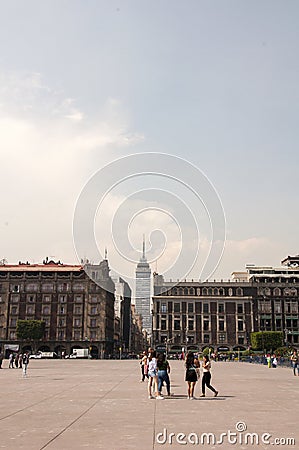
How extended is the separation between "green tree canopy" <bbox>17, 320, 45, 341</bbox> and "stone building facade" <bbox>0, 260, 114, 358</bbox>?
5037 mm

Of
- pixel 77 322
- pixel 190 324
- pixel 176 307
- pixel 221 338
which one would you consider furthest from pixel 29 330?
pixel 221 338

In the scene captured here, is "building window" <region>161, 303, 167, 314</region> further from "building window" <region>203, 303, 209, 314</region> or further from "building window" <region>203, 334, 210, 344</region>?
"building window" <region>203, 334, 210, 344</region>

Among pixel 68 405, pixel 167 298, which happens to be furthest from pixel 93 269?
pixel 68 405

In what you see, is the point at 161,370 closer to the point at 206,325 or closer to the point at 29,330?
the point at 29,330

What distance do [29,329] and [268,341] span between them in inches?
1920

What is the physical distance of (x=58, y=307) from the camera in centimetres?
11162

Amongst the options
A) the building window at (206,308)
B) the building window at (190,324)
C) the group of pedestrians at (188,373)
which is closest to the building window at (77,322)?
the building window at (190,324)

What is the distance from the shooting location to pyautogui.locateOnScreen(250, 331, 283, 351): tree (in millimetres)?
107125

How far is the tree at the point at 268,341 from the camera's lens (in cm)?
10712

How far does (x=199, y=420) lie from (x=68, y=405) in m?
5.16

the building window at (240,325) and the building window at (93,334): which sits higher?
the building window at (240,325)

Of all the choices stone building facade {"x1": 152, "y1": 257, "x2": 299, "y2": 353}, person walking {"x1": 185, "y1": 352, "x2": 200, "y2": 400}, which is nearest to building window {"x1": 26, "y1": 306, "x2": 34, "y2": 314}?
stone building facade {"x1": 152, "y1": 257, "x2": 299, "y2": 353}

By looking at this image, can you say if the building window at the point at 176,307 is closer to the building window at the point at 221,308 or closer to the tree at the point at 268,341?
the building window at the point at 221,308

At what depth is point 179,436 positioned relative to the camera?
10586mm
